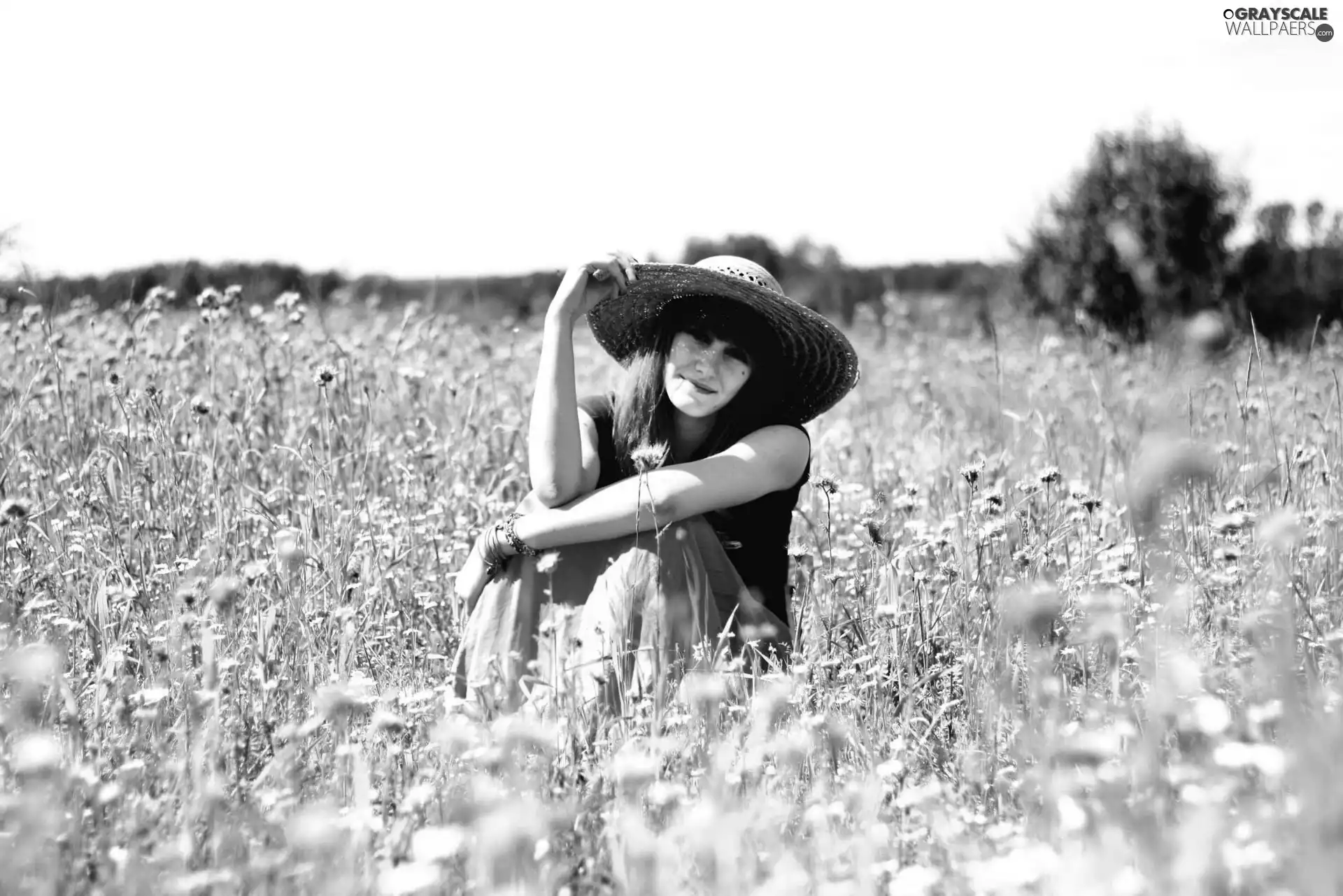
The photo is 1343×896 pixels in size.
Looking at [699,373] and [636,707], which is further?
[699,373]

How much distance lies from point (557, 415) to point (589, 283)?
420 millimetres

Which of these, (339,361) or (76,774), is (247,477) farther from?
(76,774)

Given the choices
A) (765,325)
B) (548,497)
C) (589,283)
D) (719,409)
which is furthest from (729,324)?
(548,497)

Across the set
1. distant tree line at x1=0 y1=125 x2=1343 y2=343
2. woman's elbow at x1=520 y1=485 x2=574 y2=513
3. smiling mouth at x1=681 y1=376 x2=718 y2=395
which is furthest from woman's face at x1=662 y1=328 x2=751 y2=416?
distant tree line at x1=0 y1=125 x2=1343 y2=343

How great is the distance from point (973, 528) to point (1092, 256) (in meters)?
11.0

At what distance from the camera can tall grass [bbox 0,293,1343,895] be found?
5.10 ft

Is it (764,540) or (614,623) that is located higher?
(764,540)

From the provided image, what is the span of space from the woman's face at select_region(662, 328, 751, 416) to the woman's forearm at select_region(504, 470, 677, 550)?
0.89 ft

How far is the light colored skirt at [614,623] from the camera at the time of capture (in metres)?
2.43

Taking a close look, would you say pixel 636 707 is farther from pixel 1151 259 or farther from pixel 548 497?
pixel 1151 259

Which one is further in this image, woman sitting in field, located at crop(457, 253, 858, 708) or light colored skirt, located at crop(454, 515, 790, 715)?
woman sitting in field, located at crop(457, 253, 858, 708)

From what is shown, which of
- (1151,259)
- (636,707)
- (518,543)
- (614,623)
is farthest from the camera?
(1151,259)

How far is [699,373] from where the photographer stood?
2924 millimetres

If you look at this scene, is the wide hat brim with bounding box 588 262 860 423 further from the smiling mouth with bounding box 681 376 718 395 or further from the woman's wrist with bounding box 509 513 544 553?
the woman's wrist with bounding box 509 513 544 553
